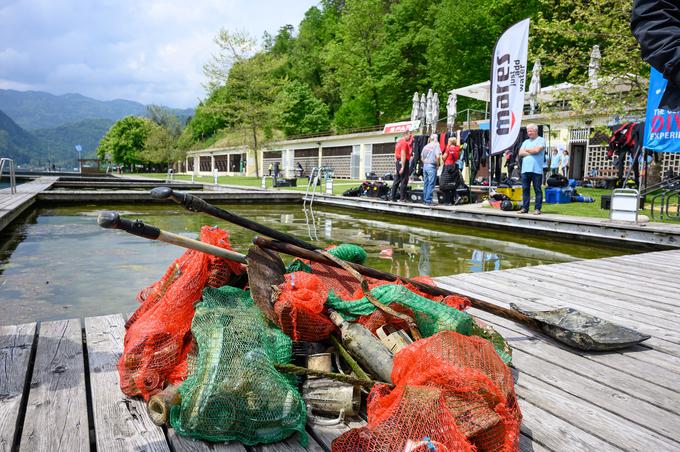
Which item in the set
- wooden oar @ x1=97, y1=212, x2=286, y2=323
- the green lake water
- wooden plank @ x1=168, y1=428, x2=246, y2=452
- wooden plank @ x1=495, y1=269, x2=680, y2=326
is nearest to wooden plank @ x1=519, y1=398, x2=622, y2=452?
wooden plank @ x1=168, y1=428, x2=246, y2=452

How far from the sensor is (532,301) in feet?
11.5

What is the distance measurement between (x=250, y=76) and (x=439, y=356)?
3656 cm

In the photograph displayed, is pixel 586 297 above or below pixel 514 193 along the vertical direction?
below

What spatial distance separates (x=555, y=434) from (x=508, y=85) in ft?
37.0

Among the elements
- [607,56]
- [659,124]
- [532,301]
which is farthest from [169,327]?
[607,56]

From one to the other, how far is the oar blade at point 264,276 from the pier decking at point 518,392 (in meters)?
0.64

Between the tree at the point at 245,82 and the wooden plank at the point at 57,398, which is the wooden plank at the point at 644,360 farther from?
the tree at the point at 245,82

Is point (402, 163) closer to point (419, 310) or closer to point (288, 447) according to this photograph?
point (419, 310)

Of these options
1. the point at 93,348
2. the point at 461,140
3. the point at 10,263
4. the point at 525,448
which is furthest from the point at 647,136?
the point at 10,263

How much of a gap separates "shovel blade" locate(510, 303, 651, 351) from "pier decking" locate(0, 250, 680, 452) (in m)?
0.06

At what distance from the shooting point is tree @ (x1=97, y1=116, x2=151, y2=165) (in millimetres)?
77731

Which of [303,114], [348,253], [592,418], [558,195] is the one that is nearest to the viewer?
[592,418]

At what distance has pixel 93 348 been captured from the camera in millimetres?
2389

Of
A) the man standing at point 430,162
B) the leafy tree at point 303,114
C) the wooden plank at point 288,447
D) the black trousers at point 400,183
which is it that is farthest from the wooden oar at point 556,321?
the leafy tree at point 303,114
